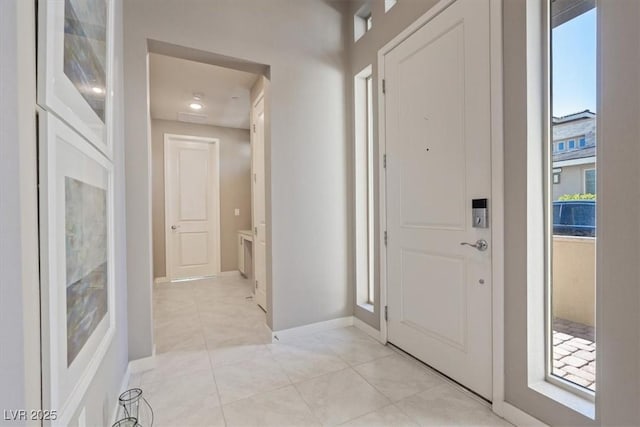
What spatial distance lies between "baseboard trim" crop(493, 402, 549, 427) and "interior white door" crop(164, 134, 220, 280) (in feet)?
15.2

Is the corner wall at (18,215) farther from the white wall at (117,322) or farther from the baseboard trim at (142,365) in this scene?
the baseboard trim at (142,365)

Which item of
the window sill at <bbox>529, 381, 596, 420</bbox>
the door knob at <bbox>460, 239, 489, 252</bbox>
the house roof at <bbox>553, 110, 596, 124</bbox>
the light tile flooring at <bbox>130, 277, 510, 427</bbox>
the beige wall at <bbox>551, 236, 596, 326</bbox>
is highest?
the house roof at <bbox>553, 110, 596, 124</bbox>

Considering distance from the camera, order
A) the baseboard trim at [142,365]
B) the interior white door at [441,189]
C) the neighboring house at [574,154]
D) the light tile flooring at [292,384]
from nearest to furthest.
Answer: the neighboring house at [574,154] < the light tile flooring at [292,384] < the interior white door at [441,189] < the baseboard trim at [142,365]

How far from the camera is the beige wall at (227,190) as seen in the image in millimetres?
4883

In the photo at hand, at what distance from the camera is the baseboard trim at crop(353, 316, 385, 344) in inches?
99.6

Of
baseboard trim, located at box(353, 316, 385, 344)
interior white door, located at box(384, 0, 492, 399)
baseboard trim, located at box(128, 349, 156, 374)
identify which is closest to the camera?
interior white door, located at box(384, 0, 492, 399)

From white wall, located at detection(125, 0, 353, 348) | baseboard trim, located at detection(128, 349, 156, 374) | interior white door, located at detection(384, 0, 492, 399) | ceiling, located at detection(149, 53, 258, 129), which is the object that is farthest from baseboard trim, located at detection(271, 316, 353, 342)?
ceiling, located at detection(149, 53, 258, 129)

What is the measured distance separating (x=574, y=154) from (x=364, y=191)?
A: 169 centimetres

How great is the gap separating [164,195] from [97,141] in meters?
4.02

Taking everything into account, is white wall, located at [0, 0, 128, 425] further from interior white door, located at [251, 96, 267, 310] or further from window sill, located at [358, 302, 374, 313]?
interior white door, located at [251, 96, 267, 310]

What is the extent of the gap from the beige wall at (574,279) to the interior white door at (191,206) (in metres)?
4.86

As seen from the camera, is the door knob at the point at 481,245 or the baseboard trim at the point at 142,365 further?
the baseboard trim at the point at 142,365

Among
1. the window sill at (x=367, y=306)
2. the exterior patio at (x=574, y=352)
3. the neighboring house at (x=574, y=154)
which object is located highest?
the neighboring house at (x=574, y=154)

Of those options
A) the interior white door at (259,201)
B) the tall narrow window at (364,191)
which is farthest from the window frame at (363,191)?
the interior white door at (259,201)
